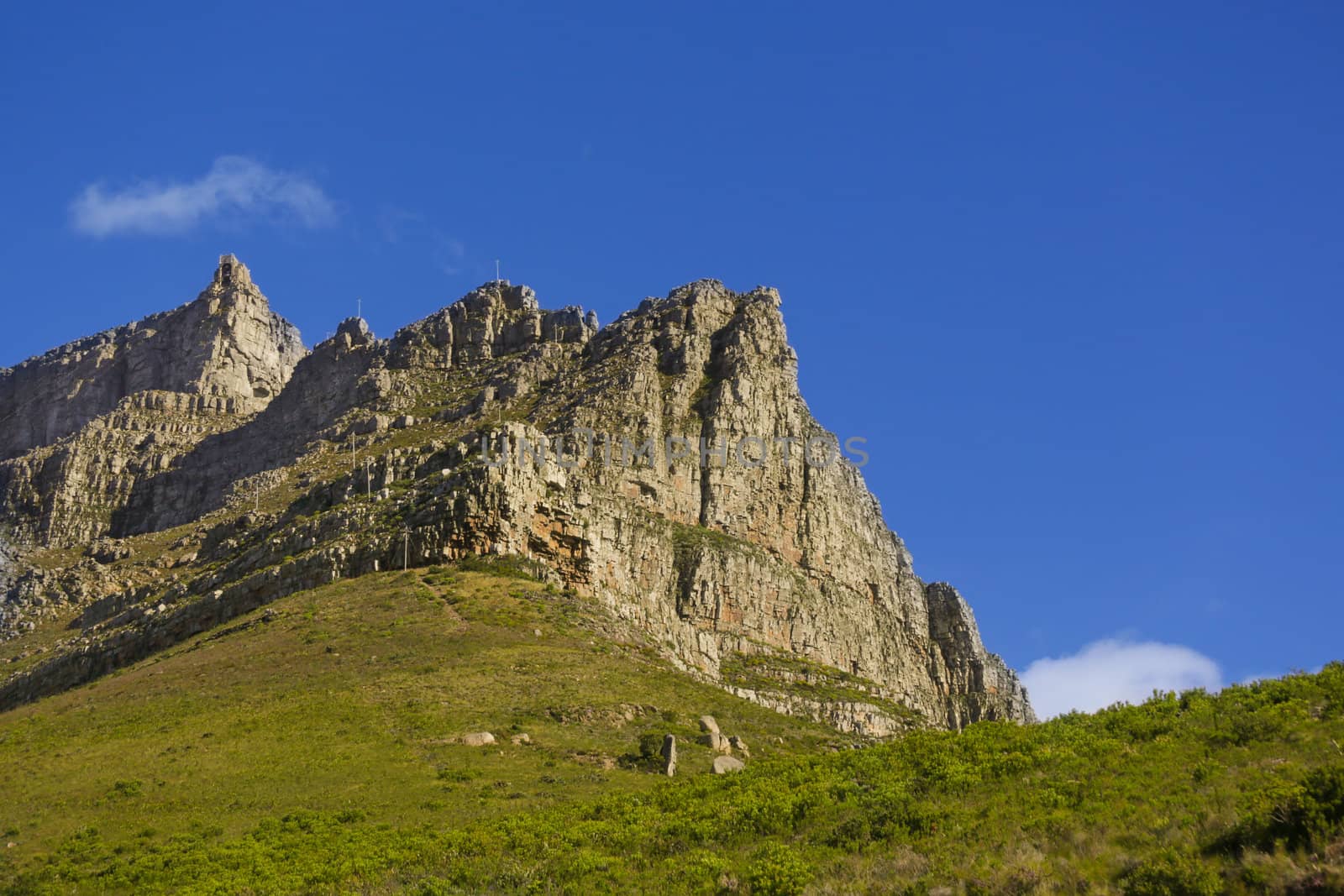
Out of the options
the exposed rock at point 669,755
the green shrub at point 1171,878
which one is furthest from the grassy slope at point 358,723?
the green shrub at point 1171,878

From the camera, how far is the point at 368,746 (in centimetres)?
5009

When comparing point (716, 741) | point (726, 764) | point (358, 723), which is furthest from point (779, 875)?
point (358, 723)

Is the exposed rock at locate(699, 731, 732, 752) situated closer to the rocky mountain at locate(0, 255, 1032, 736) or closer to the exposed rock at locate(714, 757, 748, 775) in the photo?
the exposed rock at locate(714, 757, 748, 775)

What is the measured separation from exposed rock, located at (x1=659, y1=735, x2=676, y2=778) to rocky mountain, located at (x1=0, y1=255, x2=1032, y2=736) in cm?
3575

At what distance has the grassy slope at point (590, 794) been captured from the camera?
2477cm

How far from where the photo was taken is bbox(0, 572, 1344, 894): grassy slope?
24.8 metres

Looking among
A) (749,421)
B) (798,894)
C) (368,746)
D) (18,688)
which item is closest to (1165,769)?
(798,894)

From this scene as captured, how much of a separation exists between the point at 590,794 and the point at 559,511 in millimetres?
52403

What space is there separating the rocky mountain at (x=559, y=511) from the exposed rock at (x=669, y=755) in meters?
35.7

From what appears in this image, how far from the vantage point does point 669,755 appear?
48.8m

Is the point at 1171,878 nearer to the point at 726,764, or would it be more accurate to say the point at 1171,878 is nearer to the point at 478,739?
the point at 726,764

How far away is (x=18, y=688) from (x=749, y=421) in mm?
85262

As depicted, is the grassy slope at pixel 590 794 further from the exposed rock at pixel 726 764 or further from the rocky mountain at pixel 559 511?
the rocky mountain at pixel 559 511

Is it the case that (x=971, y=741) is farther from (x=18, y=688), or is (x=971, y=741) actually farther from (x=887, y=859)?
(x=18, y=688)
